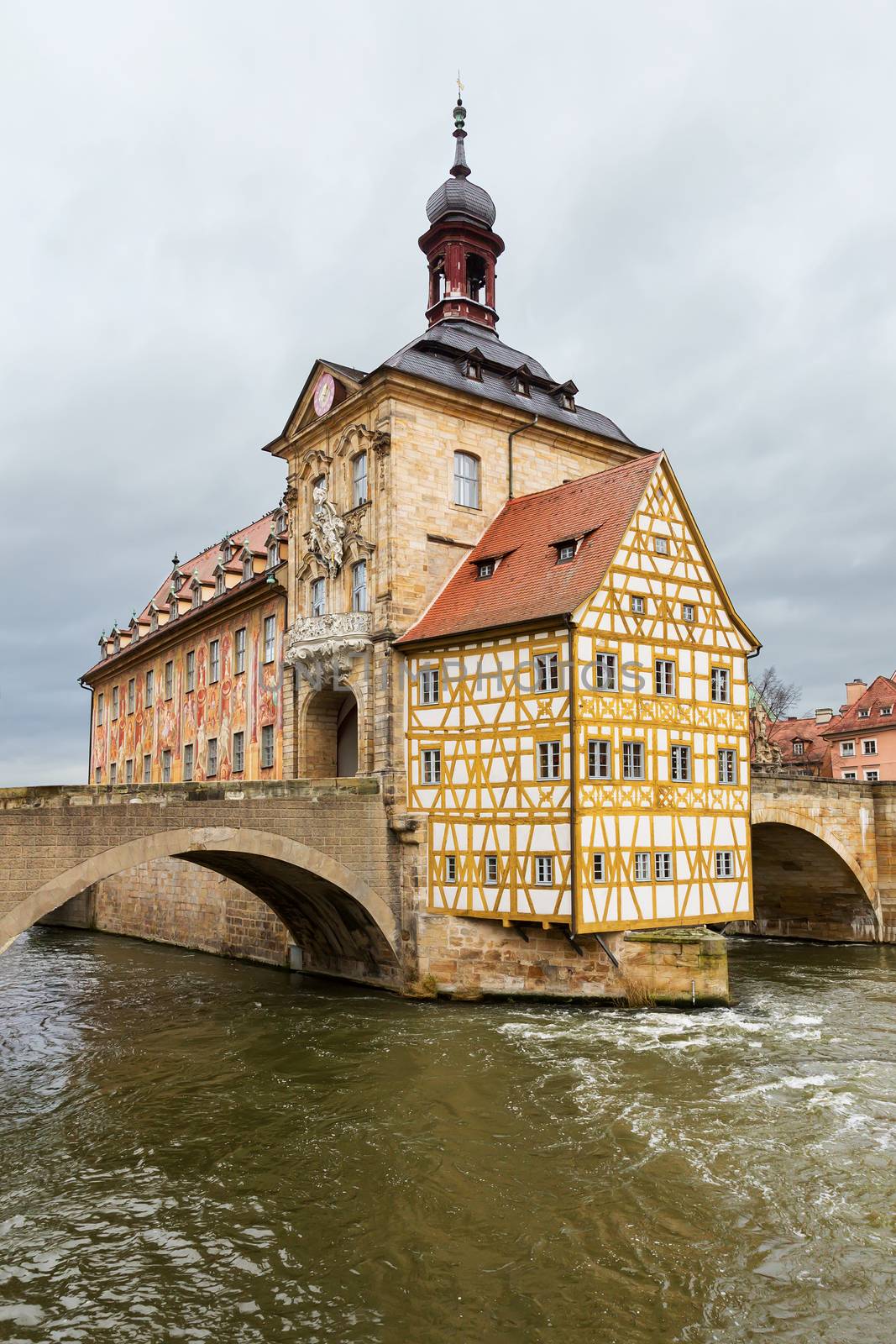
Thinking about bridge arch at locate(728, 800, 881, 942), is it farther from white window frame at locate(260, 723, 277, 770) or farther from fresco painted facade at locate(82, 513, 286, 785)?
fresco painted facade at locate(82, 513, 286, 785)

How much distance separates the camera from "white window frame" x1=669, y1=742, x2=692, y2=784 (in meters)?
22.1

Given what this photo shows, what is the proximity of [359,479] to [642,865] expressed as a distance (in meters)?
11.0

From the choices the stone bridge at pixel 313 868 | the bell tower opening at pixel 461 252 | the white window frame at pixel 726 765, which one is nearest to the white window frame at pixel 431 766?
the stone bridge at pixel 313 868

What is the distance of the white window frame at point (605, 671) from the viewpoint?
20953 mm

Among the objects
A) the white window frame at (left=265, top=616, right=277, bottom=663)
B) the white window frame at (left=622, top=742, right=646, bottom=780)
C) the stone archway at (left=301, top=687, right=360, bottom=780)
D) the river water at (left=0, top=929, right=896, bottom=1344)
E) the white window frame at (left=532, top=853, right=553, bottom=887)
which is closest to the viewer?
the river water at (left=0, top=929, right=896, bottom=1344)

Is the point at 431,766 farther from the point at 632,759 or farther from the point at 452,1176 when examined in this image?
the point at 452,1176

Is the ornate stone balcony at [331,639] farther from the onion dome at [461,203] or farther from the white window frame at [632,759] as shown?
the onion dome at [461,203]

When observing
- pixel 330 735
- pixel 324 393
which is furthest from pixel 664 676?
pixel 324 393

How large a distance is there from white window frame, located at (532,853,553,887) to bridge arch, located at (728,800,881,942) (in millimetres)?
11304

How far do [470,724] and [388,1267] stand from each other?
43.3 ft

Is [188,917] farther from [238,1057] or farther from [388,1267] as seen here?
[388,1267]

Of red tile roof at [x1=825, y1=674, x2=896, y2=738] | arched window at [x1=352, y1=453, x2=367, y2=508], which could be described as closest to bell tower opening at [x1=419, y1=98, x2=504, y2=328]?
arched window at [x1=352, y1=453, x2=367, y2=508]

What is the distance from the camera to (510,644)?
21.7m

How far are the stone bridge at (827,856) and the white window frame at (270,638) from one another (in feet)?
45.0
